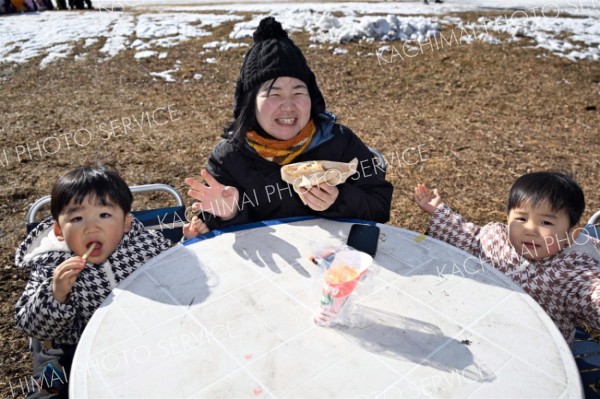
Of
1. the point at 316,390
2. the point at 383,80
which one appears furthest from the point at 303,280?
the point at 383,80

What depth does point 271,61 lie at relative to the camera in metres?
2.43

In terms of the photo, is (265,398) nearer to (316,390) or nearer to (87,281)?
(316,390)

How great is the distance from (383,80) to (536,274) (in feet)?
20.9

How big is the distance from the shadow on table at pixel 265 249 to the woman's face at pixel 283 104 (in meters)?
0.55

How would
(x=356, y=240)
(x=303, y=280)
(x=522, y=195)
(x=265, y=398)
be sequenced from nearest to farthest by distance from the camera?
(x=265, y=398) → (x=303, y=280) → (x=356, y=240) → (x=522, y=195)

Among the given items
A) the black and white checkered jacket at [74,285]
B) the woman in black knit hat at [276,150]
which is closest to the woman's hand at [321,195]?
the woman in black knit hat at [276,150]

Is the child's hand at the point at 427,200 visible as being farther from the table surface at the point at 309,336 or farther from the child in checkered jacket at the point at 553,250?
the table surface at the point at 309,336

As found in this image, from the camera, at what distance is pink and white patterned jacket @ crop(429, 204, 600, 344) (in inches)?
81.7

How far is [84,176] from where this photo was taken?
2.23 meters

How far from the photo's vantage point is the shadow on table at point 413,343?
4.86ft

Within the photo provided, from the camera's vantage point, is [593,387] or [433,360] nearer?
[433,360]

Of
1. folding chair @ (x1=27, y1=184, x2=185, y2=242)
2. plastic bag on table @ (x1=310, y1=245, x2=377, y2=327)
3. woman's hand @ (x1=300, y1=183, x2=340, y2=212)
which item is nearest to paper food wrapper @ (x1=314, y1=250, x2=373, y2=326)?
plastic bag on table @ (x1=310, y1=245, x2=377, y2=327)

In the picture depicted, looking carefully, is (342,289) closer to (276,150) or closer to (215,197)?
(215,197)

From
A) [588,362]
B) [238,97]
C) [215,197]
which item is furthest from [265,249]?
[588,362]
